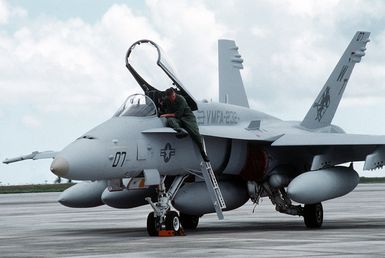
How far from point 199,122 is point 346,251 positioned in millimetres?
6474

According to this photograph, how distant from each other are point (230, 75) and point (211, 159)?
5.81m

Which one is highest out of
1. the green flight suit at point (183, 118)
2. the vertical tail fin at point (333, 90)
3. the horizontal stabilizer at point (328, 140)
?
the vertical tail fin at point (333, 90)

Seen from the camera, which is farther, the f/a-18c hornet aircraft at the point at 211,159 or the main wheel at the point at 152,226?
the main wheel at the point at 152,226

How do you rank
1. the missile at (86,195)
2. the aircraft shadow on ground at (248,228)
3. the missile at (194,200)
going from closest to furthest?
the missile at (194,200), the aircraft shadow on ground at (248,228), the missile at (86,195)

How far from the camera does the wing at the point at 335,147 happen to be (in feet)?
59.3

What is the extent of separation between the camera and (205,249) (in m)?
13.0

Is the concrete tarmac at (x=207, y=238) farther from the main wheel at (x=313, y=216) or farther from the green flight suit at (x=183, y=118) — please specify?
the green flight suit at (x=183, y=118)

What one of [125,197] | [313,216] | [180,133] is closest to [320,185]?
[313,216]

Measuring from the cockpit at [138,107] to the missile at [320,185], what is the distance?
2.99 m

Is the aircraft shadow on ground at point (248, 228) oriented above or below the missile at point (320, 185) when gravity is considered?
below

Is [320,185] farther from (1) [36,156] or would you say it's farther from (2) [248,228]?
(1) [36,156]

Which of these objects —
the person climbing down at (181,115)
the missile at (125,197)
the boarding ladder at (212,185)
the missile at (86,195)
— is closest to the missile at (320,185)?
the boarding ladder at (212,185)

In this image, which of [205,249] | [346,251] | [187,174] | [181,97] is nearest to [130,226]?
[187,174]

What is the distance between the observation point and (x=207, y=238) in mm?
15602
